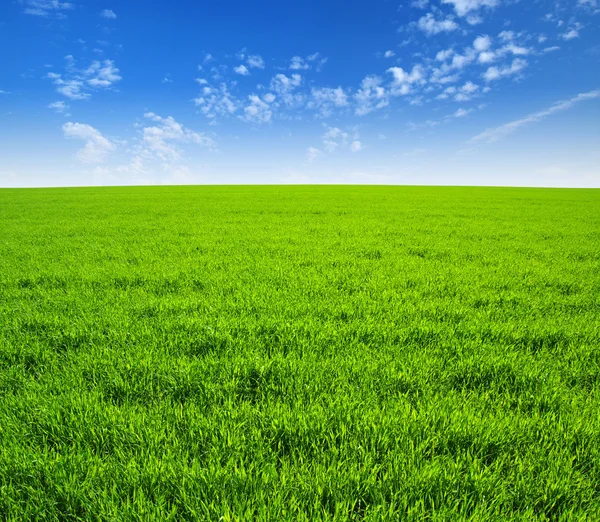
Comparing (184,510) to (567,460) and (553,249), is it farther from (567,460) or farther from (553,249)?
(553,249)

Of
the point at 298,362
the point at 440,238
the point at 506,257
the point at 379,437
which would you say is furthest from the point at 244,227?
the point at 379,437

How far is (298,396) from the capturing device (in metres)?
2.51

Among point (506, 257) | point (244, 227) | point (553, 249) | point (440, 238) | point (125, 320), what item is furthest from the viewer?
point (244, 227)

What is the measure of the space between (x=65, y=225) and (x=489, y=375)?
14029mm

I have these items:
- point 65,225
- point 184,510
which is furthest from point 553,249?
point 65,225

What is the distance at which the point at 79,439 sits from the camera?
2.09 meters

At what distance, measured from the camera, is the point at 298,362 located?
116 inches

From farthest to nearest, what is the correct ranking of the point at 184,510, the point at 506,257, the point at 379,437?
the point at 506,257
the point at 379,437
the point at 184,510

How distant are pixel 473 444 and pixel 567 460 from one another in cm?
52

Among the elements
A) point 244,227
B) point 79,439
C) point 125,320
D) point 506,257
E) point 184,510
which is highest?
point 244,227

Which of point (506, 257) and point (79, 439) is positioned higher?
point (506, 257)

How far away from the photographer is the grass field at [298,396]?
5.76 feet

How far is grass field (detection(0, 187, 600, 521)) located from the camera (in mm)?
1757

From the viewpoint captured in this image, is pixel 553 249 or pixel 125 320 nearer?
pixel 125 320
